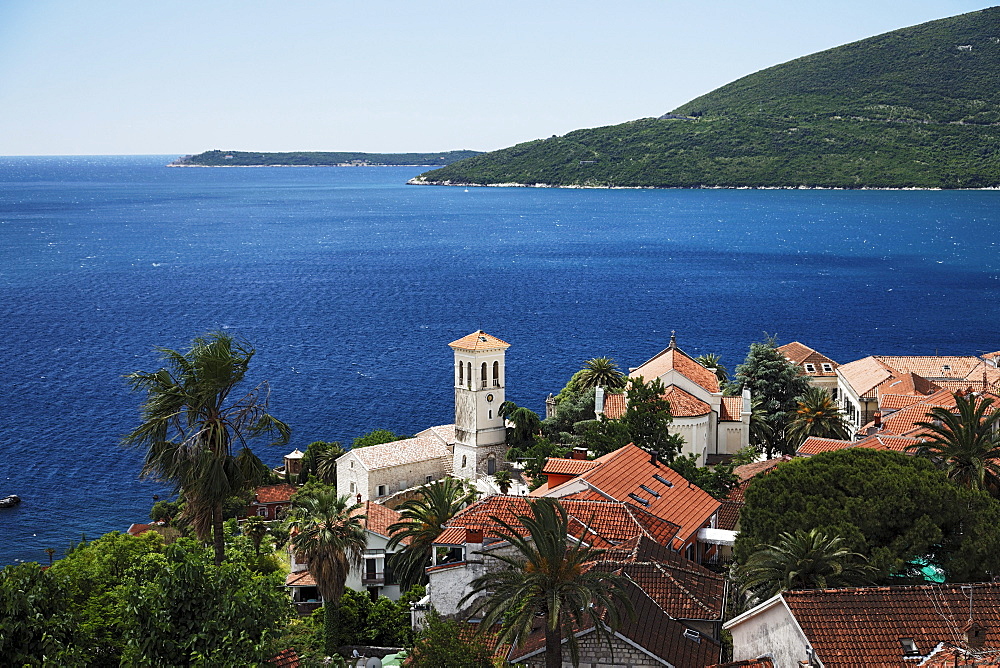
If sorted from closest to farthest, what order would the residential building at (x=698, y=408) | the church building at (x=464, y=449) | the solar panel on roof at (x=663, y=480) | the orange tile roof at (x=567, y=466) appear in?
the solar panel on roof at (x=663, y=480), the orange tile roof at (x=567, y=466), the church building at (x=464, y=449), the residential building at (x=698, y=408)

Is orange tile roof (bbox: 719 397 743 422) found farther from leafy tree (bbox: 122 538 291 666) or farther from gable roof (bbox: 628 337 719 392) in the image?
leafy tree (bbox: 122 538 291 666)

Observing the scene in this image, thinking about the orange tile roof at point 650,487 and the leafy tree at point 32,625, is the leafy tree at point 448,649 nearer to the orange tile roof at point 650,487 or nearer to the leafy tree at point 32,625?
the leafy tree at point 32,625

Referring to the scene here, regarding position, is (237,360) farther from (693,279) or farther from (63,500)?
(693,279)

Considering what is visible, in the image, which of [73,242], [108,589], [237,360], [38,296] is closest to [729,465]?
[237,360]

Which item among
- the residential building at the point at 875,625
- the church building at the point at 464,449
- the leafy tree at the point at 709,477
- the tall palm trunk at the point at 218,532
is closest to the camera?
the residential building at the point at 875,625

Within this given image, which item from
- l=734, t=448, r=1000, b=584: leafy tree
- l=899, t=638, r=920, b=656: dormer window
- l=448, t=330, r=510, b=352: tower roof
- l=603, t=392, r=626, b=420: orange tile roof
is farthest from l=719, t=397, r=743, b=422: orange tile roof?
l=899, t=638, r=920, b=656: dormer window

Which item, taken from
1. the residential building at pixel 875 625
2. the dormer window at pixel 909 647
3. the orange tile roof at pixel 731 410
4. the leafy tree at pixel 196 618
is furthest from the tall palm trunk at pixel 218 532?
the orange tile roof at pixel 731 410

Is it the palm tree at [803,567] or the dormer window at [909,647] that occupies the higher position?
the dormer window at [909,647]
